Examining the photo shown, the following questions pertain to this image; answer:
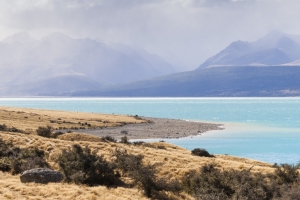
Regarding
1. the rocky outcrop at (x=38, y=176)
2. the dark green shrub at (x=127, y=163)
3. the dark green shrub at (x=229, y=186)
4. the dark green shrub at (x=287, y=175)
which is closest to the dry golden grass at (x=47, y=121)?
the dark green shrub at (x=127, y=163)

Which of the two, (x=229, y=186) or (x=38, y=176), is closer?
(x=38, y=176)

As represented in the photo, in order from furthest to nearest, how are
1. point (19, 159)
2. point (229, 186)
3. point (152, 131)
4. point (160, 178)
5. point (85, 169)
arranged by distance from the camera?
point (152, 131), point (19, 159), point (85, 169), point (160, 178), point (229, 186)

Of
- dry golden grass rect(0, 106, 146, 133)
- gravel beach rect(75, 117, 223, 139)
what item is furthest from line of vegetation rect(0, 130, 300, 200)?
gravel beach rect(75, 117, 223, 139)

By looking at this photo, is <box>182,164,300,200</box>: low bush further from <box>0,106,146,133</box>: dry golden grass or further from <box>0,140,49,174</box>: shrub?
<box>0,106,146,133</box>: dry golden grass

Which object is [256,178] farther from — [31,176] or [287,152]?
[287,152]

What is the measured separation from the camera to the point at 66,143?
96.1 ft

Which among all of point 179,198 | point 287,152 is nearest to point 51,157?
point 179,198

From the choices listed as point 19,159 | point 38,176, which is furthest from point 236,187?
point 19,159

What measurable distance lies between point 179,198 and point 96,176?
14.4 ft

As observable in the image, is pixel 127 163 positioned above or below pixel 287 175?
above

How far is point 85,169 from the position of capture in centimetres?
2019

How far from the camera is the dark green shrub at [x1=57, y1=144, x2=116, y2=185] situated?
19484 millimetres

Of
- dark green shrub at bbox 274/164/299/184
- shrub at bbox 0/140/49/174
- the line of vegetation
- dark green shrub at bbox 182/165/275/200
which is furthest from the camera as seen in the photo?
dark green shrub at bbox 274/164/299/184

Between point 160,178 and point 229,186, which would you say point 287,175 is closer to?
point 229,186
